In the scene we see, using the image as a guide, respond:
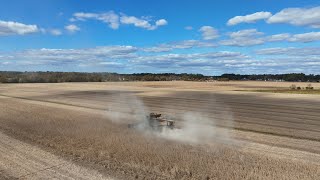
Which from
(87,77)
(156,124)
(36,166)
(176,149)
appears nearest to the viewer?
(36,166)

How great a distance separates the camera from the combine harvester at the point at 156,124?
19.4 m

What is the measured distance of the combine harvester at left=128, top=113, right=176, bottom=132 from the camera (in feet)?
63.8

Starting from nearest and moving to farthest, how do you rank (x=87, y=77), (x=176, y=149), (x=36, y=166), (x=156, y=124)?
(x=36, y=166) → (x=176, y=149) → (x=156, y=124) → (x=87, y=77)

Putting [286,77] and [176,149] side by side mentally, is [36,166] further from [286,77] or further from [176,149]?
[286,77]

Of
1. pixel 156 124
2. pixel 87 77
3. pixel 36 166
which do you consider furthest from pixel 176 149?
pixel 87 77

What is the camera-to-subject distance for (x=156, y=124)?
65.0 feet

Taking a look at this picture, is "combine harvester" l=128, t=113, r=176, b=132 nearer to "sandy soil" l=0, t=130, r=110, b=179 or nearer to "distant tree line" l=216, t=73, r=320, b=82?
"sandy soil" l=0, t=130, r=110, b=179

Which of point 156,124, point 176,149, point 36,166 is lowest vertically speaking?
point 36,166

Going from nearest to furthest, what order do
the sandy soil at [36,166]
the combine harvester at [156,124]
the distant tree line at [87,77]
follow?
1. the sandy soil at [36,166]
2. the combine harvester at [156,124]
3. the distant tree line at [87,77]

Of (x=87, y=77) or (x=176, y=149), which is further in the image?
(x=87, y=77)

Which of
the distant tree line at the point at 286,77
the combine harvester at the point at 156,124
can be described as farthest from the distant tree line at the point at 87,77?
the combine harvester at the point at 156,124

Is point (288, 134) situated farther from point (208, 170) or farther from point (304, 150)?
point (208, 170)

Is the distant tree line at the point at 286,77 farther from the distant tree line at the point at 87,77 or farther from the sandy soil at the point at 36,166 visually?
the sandy soil at the point at 36,166

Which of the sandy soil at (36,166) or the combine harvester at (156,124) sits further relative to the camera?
the combine harvester at (156,124)
